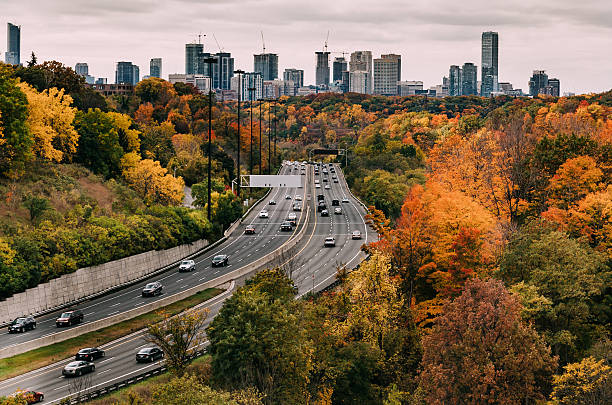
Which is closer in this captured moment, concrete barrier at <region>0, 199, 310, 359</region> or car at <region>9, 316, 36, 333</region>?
concrete barrier at <region>0, 199, 310, 359</region>

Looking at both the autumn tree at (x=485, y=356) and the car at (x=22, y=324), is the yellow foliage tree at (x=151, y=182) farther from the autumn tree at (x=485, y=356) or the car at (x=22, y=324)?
the autumn tree at (x=485, y=356)

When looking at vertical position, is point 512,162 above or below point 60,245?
above

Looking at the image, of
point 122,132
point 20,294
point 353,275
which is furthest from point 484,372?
point 122,132

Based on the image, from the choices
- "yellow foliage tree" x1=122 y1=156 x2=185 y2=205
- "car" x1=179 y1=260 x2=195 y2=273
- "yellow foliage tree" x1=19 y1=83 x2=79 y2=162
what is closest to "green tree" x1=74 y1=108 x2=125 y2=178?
"yellow foliage tree" x1=19 y1=83 x2=79 y2=162

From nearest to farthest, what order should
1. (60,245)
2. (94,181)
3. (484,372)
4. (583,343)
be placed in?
(484,372), (583,343), (60,245), (94,181)

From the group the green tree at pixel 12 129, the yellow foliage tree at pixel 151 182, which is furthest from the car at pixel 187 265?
the green tree at pixel 12 129

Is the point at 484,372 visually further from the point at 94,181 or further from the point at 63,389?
the point at 94,181

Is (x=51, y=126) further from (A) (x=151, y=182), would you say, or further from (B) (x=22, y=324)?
(B) (x=22, y=324)

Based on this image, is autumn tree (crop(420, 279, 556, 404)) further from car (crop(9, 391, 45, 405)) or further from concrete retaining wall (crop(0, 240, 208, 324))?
concrete retaining wall (crop(0, 240, 208, 324))
